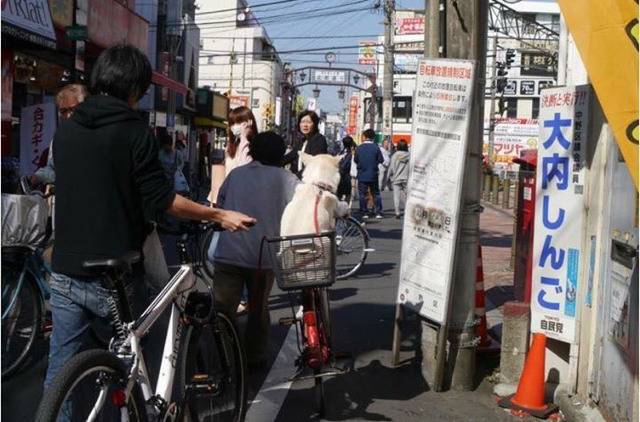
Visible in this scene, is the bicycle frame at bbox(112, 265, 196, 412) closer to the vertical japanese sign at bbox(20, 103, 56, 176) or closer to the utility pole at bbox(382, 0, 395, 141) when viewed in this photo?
the vertical japanese sign at bbox(20, 103, 56, 176)

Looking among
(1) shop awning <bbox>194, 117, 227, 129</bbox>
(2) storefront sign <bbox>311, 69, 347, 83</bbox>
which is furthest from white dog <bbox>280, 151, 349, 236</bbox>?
(2) storefront sign <bbox>311, 69, 347, 83</bbox>

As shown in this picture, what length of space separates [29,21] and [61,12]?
3.52 metres

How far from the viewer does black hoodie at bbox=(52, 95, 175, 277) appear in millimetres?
3275

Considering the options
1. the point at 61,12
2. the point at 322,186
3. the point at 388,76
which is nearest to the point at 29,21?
the point at 61,12

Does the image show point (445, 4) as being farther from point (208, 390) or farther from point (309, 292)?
point (208, 390)

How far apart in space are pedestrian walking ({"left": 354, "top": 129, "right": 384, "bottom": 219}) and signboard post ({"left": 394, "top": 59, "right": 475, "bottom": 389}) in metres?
11.0

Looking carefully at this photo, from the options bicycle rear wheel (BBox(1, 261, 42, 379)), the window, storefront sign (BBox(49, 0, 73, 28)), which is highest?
the window

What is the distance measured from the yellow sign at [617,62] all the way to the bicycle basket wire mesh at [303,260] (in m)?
1.83

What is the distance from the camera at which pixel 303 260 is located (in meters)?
4.65

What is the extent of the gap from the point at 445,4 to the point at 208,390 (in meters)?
3.14

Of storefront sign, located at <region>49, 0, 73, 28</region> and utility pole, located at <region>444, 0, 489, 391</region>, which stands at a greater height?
storefront sign, located at <region>49, 0, 73, 28</region>

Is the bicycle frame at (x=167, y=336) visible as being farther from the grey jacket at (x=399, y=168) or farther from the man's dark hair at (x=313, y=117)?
the grey jacket at (x=399, y=168)

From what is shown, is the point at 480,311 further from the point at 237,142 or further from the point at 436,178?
the point at 237,142

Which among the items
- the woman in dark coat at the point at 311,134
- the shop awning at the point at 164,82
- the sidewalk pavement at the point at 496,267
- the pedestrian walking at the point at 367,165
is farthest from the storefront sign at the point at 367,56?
the woman in dark coat at the point at 311,134
